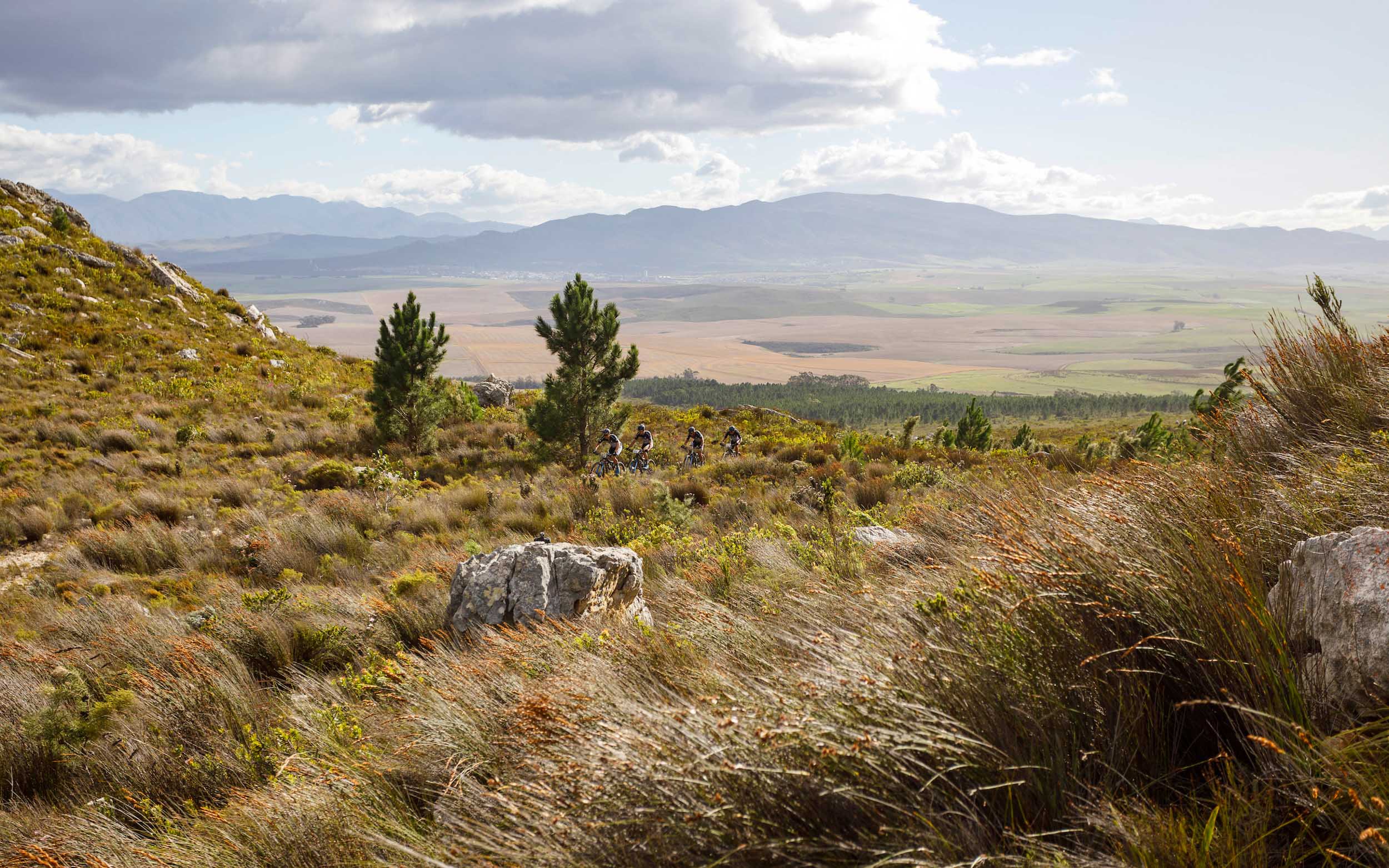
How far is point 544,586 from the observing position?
5.26 m

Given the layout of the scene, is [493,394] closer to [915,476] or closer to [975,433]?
[915,476]

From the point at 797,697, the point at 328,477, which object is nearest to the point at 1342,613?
the point at 797,697

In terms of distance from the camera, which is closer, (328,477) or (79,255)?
(328,477)

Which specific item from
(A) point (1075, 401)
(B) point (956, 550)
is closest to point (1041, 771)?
(B) point (956, 550)

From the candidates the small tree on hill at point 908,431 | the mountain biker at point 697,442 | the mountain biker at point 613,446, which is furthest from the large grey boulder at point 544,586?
the small tree on hill at point 908,431

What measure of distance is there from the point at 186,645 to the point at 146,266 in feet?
97.5

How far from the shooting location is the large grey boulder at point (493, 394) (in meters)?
25.9

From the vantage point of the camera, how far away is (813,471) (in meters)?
13.9

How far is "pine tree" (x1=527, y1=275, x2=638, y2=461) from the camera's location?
15773 millimetres

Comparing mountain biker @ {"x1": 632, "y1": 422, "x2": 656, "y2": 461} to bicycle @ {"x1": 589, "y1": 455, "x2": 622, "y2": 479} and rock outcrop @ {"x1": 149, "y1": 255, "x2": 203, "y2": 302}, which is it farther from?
rock outcrop @ {"x1": 149, "y1": 255, "x2": 203, "y2": 302}

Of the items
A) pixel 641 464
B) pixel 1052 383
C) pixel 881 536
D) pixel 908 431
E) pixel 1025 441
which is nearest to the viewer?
pixel 881 536

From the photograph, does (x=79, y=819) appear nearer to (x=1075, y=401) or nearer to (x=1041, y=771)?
(x=1041, y=771)

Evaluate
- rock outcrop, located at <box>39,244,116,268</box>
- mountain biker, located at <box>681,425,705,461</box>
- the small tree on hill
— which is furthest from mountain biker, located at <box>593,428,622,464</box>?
rock outcrop, located at <box>39,244,116,268</box>

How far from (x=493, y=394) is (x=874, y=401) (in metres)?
97.8
